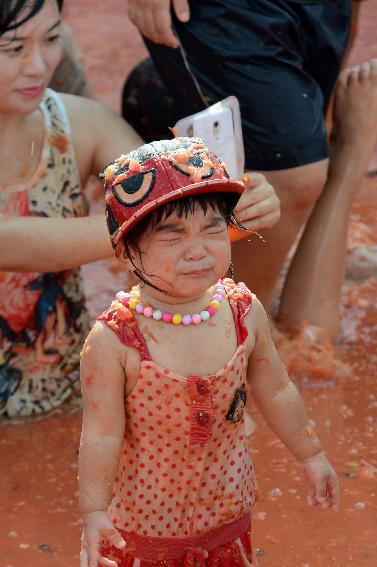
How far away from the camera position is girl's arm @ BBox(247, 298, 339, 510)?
2.07 meters

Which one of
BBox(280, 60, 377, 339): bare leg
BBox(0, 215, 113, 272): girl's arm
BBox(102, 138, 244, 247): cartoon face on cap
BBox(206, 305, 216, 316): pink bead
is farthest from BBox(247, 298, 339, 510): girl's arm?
BBox(280, 60, 377, 339): bare leg

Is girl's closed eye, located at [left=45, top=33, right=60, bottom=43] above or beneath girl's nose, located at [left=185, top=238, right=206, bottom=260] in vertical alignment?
beneath

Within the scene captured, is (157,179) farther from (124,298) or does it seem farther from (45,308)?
(45,308)

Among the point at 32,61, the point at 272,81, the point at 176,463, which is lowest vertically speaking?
the point at 176,463

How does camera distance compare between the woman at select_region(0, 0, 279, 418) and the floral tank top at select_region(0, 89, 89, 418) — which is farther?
the floral tank top at select_region(0, 89, 89, 418)

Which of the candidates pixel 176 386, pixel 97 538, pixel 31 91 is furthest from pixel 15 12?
pixel 97 538

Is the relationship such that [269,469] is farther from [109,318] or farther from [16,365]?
[109,318]

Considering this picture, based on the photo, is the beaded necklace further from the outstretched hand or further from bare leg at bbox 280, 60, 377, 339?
bare leg at bbox 280, 60, 377, 339

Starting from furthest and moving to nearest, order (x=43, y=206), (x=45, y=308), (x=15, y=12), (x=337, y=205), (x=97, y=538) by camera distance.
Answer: (x=337, y=205)
(x=45, y=308)
(x=43, y=206)
(x=15, y=12)
(x=97, y=538)

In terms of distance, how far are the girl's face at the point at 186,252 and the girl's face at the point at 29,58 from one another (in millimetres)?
882

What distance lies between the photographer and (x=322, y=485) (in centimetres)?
208

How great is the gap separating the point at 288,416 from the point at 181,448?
24 cm

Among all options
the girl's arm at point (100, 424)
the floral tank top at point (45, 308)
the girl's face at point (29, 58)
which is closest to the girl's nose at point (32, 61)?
the girl's face at point (29, 58)

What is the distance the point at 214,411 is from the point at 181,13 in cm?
140
